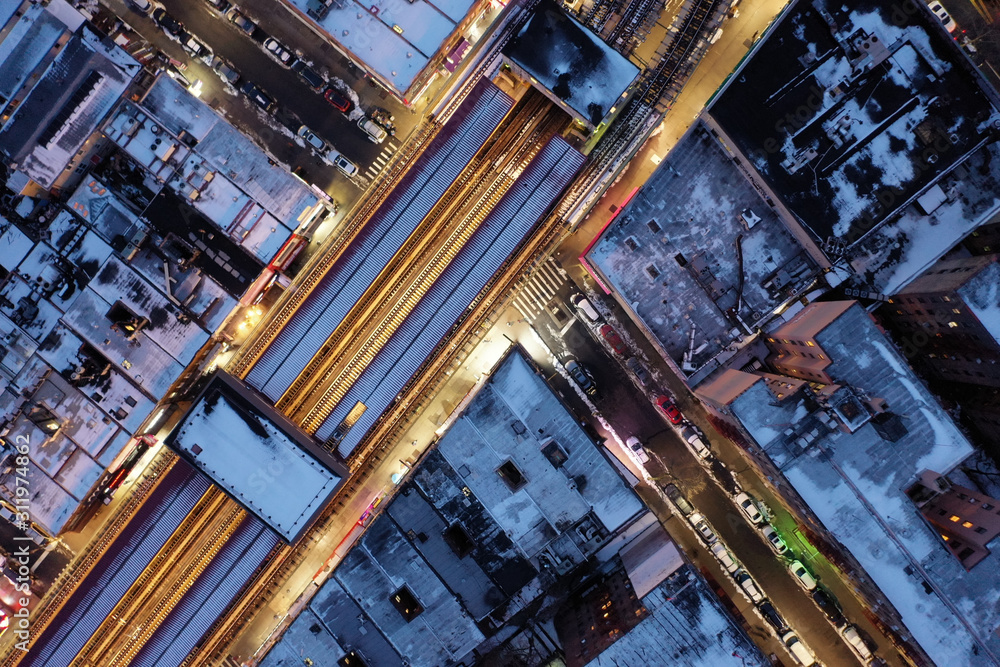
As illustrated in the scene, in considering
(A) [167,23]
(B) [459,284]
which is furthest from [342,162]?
(A) [167,23]

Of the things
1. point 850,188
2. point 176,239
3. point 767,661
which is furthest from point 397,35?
point 767,661

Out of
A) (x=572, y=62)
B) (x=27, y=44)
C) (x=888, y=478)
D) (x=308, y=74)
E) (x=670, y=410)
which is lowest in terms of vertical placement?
(x=27, y=44)

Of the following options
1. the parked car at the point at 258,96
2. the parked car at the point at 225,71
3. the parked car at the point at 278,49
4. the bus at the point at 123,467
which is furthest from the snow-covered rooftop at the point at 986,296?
the bus at the point at 123,467

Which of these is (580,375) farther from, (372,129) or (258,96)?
(258,96)

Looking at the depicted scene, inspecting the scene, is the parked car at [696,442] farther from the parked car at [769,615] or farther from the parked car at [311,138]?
the parked car at [311,138]

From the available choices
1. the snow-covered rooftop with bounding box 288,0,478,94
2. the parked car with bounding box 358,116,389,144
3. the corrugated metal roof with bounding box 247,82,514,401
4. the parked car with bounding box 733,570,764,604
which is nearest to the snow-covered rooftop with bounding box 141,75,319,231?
the corrugated metal roof with bounding box 247,82,514,401
